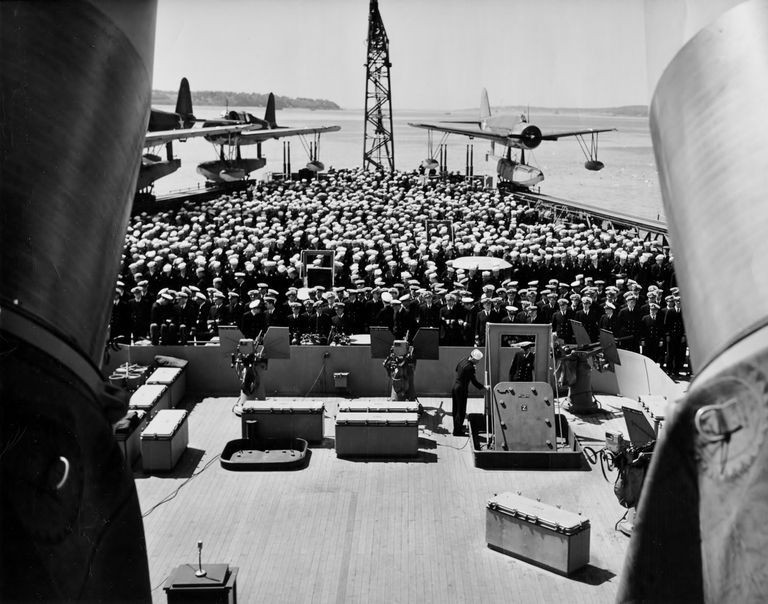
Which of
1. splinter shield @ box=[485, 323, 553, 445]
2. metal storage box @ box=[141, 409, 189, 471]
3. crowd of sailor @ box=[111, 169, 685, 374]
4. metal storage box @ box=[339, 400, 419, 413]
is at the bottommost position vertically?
metal storage box @ box=[141, 409, 189, 471]

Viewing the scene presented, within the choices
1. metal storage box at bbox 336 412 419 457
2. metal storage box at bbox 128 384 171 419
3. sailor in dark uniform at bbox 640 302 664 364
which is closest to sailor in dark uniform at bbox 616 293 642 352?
sailor in dark uniform at bbox 640 302 664 364

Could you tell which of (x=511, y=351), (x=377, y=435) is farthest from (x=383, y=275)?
(x=377, y=435)

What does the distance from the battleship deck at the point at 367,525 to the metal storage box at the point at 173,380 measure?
1.08 meters

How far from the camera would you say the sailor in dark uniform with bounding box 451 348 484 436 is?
14.9m

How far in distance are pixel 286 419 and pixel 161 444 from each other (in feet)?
6.59

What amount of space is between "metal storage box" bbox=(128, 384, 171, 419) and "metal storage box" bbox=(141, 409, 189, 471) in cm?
55

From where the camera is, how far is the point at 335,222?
34.2m

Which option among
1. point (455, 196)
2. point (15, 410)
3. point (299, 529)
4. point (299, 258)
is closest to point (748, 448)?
point (15, 410)

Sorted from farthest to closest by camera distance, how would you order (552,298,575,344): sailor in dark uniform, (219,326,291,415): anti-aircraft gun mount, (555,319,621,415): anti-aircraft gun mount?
(552,298,575,344): sailor in dark uniform
(555,319,621,415): anti-aircraft gun mount
(219,326,291,415): anti-aircraft gun mount

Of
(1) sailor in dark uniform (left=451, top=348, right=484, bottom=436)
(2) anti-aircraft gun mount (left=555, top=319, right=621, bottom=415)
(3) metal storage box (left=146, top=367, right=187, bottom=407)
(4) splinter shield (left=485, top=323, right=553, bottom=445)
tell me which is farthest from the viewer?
(2) anti-aircraft gun mount (left=555, top=319, right=621, bottom=415)

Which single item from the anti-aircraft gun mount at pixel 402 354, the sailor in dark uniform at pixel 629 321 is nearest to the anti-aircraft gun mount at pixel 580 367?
the sailor in dark uniform at pixel 629 321

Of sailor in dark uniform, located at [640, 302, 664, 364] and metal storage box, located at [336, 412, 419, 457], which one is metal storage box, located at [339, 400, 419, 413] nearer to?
metal storage box, located at [336, 412, 419, 457]

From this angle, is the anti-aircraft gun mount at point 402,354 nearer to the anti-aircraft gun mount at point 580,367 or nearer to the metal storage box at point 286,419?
the metal storage box at point 286,419

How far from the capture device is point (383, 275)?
82.3 ft
